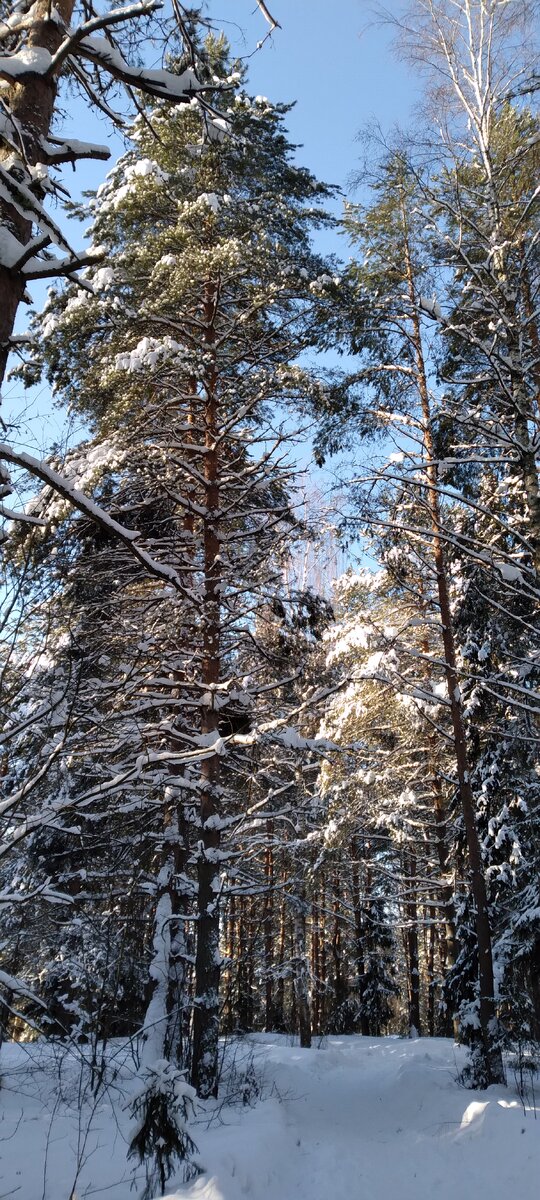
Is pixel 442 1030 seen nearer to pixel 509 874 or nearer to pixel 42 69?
pixel 509 874

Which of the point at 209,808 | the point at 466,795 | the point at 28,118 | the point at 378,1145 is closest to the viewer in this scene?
the point at 28,118

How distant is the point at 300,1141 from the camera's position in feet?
24.0

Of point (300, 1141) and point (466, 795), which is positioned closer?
point (300, 1141)

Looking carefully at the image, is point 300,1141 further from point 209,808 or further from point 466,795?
point 466,795

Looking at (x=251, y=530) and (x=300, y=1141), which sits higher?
(x=251, y=530)

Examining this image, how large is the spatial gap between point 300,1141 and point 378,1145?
990 millimetres

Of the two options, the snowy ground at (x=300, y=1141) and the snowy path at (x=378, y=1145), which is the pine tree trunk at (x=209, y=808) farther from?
the snowy path at (x=378, y=1145)

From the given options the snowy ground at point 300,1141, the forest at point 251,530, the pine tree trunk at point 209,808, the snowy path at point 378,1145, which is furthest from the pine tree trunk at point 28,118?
the snowy path at point 378,1145

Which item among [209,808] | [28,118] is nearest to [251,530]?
[209,808]

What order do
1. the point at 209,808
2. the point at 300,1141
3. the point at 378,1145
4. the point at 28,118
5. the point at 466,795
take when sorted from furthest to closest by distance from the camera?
1. the point at 466,795
2. the point at 209,808
3. the point at 378,1145
4. the point at 300,1141
5. the point at 28,118

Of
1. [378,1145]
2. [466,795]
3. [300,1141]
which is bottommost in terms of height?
[378,1145]

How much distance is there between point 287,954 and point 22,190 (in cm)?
3036

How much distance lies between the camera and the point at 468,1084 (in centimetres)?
958

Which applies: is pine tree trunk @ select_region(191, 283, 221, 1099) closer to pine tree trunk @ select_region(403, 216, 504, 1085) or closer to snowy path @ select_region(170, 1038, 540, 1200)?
snowy path @ select_region(170, 1038, 540, 1200)
